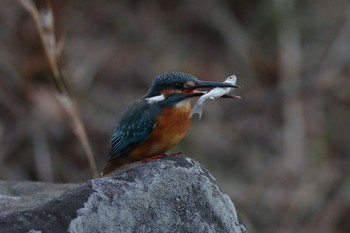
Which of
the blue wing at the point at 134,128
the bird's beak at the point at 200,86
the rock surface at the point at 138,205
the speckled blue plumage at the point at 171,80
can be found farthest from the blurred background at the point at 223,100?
the rock surface at the point at 138,205

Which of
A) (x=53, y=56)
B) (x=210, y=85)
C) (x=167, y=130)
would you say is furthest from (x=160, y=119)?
(x=53, y=56)

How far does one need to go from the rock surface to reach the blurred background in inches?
141

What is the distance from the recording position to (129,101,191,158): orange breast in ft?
12.6

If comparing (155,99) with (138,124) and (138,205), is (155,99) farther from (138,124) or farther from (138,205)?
(138,205)

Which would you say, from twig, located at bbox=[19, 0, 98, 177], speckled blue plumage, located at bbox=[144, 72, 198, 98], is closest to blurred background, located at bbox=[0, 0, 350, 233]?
twig, located at bbox=[19, 0, 98, 177]

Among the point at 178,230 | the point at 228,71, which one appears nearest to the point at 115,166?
the point at 178,230

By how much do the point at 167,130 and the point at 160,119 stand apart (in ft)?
0.21

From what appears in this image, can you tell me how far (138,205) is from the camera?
3.03m

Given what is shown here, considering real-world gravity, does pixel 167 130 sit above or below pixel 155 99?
below

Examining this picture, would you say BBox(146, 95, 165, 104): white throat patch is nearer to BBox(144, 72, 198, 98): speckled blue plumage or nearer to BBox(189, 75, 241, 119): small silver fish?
BBox(144, 72, 198, 98): speckled blue plumage

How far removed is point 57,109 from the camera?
7312mm

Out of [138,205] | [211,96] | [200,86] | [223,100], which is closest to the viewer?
[138,205]

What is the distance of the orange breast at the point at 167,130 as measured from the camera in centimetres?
385

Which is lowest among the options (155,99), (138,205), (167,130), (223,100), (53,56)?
(223,100)
